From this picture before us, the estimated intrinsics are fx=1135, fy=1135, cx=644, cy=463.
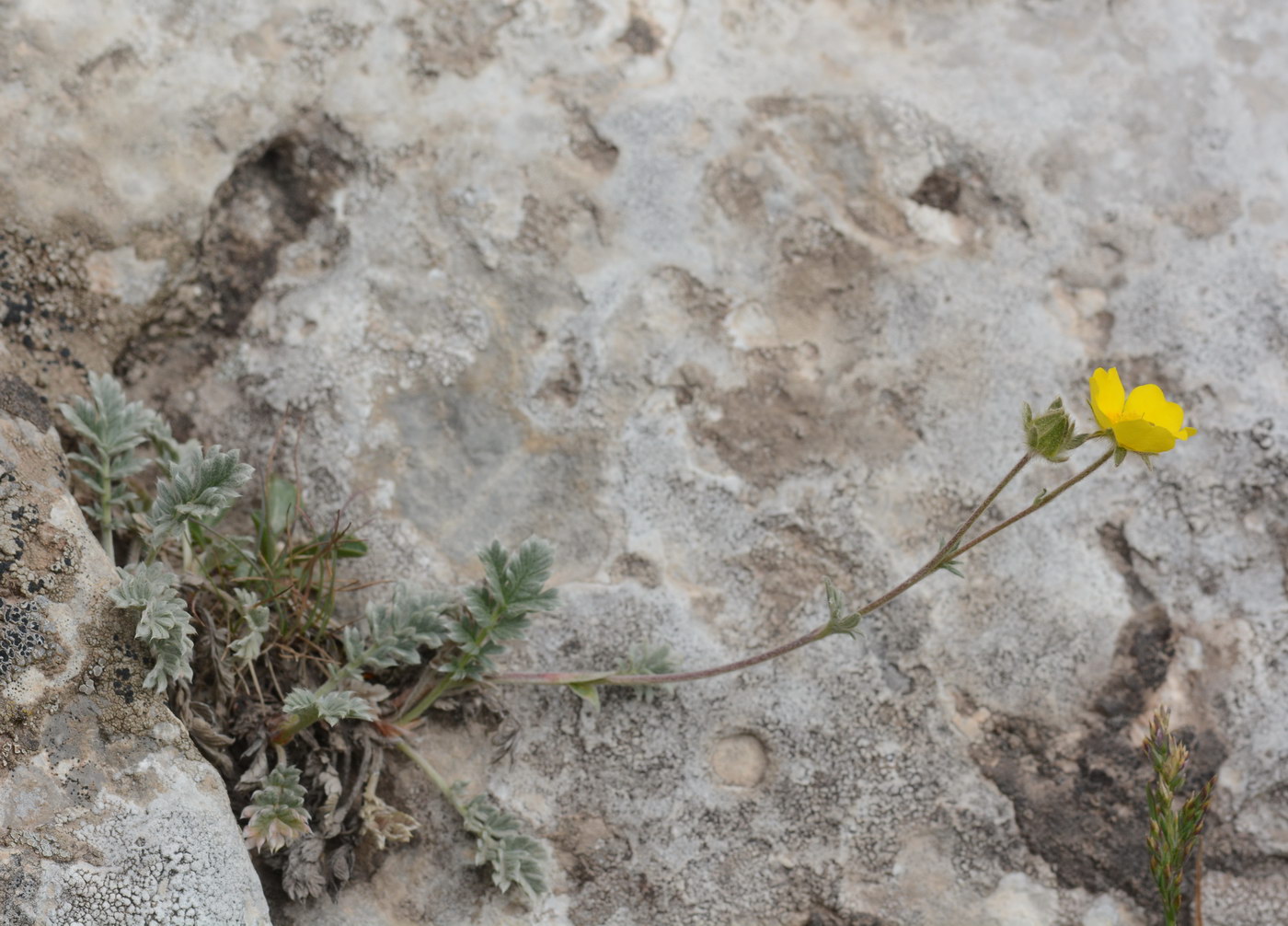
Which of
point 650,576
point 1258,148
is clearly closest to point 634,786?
point 650,576

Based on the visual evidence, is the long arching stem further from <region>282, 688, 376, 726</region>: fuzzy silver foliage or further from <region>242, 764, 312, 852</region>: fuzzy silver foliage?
<region>242, 764, 312, 852</region>: fuzzy silver foliage

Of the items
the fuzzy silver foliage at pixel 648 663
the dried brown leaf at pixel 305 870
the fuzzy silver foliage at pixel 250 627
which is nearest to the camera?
the dried brown leaf at pixel 305 870

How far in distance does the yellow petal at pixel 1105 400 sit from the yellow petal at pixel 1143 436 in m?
0.04

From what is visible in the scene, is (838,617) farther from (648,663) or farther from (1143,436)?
(1143,436)

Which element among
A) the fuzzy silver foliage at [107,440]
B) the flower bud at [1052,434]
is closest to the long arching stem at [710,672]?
the flower bud at [1052,434]

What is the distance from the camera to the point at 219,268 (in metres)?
3.24

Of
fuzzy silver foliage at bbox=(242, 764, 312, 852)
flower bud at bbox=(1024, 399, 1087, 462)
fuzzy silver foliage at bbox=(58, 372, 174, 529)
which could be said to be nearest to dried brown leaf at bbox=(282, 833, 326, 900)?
fuzzy silver foliage at bbox=(242, 764, 312, 852)

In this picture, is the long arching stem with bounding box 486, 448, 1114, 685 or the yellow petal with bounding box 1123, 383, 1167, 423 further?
the long arching stem with bounding box 486, 448, 1114, 685

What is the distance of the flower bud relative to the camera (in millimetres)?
2473

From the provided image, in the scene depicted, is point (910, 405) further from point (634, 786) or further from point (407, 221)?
point (407, 221)

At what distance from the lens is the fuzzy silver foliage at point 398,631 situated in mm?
2727

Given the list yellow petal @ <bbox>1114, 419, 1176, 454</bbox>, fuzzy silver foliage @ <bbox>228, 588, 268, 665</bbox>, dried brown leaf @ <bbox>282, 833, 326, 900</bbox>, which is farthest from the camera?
fuzzy silver foliage @ <bbox>228, 588, 268, 665</bbox>

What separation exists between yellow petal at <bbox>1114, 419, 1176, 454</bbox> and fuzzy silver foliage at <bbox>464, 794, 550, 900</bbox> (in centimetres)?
163

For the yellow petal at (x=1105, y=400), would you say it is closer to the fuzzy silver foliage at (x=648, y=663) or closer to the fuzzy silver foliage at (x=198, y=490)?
the fuzzy silver foliage at (x=648, y=663)
